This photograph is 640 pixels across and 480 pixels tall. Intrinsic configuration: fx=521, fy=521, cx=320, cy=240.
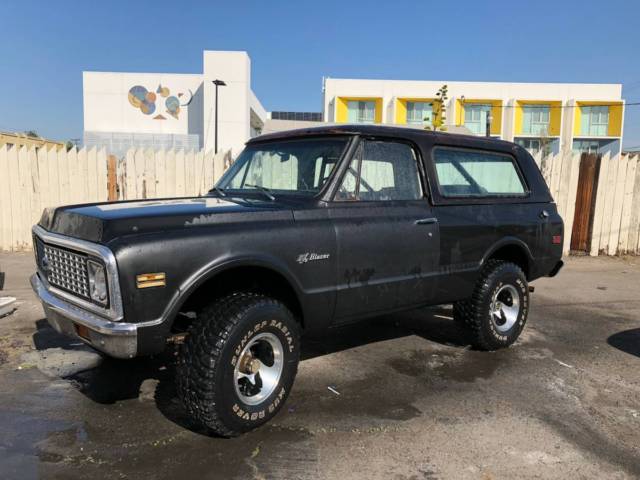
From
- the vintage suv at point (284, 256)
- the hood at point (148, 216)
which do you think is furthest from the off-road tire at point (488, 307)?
the hood at point (148, 216)

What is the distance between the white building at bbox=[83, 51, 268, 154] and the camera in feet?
110

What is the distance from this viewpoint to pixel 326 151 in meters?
3.99

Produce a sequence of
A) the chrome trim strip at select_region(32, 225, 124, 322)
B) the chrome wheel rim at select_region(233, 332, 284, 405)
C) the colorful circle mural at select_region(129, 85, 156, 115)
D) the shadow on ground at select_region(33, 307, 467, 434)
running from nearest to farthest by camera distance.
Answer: the chrome trim strip at select_region(32, 225, 124, 322), the chrome wheel rim at select_region(233, 332, 284, 405), the shadow on ground at select_region(33, 307, 467, 434), the colorful circle mural at select_region(129, 85, 156, 115)

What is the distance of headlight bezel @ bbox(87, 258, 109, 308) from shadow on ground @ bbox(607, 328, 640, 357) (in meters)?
4.86

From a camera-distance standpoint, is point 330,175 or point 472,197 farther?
point 472,197

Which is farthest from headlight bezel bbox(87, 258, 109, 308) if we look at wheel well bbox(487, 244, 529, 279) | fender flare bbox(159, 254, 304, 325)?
wheel well bbox(487, 244, 529, 279)

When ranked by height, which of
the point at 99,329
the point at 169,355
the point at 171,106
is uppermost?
the point at 171,106

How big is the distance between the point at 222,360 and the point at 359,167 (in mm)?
1765

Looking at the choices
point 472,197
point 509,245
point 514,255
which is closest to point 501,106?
point 514,255

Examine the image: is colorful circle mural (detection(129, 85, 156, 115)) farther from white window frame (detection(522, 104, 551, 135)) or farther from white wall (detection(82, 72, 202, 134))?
white window frame (detection(522, 104, 551, 135))

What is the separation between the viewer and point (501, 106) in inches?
1786

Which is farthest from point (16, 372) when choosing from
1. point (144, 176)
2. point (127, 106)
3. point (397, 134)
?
point (127, 106)

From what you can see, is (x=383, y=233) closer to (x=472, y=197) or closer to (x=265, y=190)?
(x=265, y=190)

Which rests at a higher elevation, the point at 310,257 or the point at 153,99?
the point at 153,99
